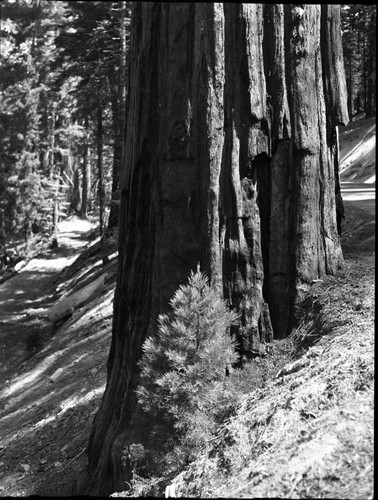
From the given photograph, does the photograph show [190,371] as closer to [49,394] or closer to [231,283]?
[231,283]

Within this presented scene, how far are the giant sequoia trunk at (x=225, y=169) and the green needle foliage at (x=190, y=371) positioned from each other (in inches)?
22.3

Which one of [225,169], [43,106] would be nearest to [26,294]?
[43,106]

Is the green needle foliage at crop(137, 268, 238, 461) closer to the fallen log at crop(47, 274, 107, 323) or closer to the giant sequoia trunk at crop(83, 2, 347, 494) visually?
the giant sequoia trunk at crop(83, 2, 347, 494)

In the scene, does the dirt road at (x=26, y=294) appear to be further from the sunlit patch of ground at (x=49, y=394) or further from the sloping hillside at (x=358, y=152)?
the sloping hillside at (x=358, y=152)

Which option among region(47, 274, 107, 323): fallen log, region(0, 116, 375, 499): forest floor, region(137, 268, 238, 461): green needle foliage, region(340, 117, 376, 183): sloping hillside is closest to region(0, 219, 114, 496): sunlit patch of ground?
region(0, 116, 375, 499): forest floor

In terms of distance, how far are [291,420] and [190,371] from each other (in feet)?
2.59

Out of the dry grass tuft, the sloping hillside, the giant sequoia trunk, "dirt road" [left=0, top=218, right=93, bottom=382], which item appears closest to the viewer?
the dry grass tuft

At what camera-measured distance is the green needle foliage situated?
14.5 ft

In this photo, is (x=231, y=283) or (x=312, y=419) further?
(x=231, y=283)

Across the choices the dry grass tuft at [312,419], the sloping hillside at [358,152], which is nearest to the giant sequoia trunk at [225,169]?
the dry grass tuft at [312,419]

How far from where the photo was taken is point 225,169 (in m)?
5.18

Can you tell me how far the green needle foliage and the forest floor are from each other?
182mm

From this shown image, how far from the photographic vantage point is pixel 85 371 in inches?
381

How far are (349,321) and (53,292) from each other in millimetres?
17769
